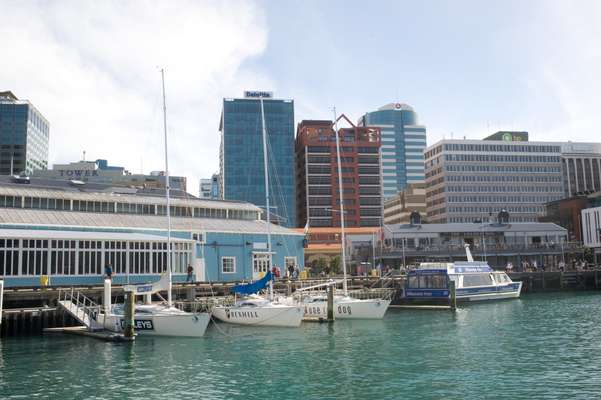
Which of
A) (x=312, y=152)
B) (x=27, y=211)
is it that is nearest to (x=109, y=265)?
(x=27, y=211)

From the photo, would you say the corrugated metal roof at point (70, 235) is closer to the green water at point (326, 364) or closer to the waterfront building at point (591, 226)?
the green water at point (326, 364)

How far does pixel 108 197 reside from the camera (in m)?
66.8

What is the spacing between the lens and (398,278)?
237 feet

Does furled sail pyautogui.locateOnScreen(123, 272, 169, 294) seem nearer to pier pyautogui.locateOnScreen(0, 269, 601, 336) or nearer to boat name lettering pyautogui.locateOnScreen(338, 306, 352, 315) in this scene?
pier pyautogui.locateOnScreen(0, 269, 601, 336)

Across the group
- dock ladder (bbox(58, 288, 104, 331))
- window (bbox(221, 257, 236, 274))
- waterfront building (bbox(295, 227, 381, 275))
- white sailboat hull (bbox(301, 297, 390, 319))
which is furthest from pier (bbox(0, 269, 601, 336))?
waterfront building (bbox(295, 227, 381, 275))

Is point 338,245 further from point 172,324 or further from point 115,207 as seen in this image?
point 172,324

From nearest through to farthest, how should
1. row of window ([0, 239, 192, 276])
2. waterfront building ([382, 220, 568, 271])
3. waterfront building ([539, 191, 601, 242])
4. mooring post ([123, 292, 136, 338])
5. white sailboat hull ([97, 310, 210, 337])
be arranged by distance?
1. mooring post ([123, 292, 136, 338])
2. white sailboat hull ([97, 310, 210, 337])
3. row of window ([0, 239, 192, 276])
4. waterfront building ([382, 220, 568, 271])
5. waterfront building ([539, 191, 601, 242])

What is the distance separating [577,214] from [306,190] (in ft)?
261

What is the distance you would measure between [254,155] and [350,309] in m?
142

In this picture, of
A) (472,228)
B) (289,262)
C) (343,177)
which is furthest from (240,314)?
(343,177)

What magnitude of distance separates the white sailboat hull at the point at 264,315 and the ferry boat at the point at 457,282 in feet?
79.3

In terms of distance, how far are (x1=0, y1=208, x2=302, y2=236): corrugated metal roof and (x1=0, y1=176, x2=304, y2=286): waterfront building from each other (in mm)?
109

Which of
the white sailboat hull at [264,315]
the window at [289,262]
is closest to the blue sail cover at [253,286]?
the white sailboat hull at [264,315]

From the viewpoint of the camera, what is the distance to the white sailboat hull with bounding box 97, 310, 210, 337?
135 ft
